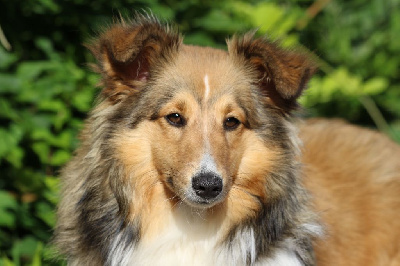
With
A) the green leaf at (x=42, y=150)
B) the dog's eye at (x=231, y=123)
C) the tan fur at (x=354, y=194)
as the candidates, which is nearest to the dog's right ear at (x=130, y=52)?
the dog's eye at (x=231, y=123)

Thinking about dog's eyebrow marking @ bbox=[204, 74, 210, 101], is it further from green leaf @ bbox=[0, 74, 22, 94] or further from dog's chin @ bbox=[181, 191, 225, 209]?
green leaf @ bbox=[0, 74, 22, 94]

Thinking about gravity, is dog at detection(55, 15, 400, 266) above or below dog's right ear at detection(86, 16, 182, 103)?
below

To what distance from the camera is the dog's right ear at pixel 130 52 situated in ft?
11.5

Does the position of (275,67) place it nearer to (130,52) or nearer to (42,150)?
(130,52)

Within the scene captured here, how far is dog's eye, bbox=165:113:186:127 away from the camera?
365cm

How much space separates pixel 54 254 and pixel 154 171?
1051 mm

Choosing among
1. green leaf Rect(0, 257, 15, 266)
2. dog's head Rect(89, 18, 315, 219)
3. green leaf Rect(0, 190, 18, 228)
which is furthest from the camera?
green leaf Rect(0, 190, 18, 228)

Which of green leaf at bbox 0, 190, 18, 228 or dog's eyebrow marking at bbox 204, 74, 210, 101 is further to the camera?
green leaf at bbox 0, 190, 18, 228

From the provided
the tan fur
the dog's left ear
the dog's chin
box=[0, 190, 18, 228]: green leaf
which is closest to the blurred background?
box=[0, 190, 18, 228]: green leaf

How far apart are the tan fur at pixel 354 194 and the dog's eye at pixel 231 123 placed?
34.6 inches

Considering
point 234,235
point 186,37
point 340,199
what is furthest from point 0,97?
point 340,199

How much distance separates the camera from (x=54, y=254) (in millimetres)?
4242

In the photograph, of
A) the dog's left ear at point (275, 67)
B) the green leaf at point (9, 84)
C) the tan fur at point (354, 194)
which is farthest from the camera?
the green leaf at point (9, 84)

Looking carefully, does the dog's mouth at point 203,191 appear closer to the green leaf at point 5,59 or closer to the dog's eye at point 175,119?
the dog's eye at point 175,119
